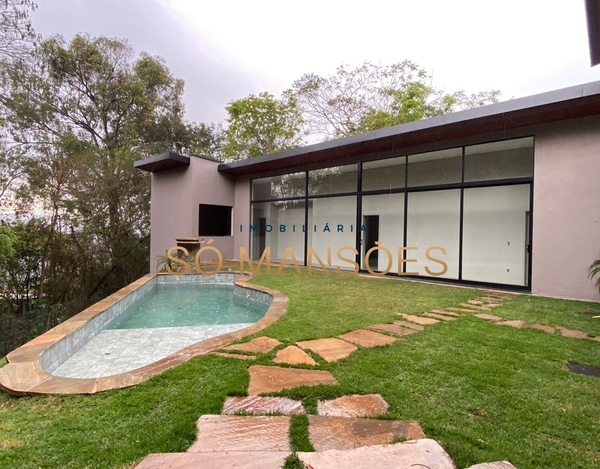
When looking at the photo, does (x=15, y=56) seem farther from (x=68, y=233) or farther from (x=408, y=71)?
(x=408, y=71)

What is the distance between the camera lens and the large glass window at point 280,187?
10.5 m

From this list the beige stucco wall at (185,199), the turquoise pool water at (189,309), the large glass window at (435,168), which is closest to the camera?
the turquoise pool water at (189,309)

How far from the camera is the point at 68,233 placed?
35.2 ft

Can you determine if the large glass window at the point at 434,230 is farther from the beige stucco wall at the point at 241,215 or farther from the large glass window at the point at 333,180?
the beige stucco wall at the point at 241,215

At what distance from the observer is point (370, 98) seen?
56.3 ft

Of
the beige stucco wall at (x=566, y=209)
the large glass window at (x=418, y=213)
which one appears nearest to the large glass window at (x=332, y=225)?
the large glass window at (x=418, y=213)

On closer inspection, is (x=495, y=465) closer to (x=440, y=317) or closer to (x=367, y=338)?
(x=367, y=338)

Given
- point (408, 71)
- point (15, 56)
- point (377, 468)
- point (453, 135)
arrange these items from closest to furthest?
point (377, 468) → point (453, 135) → point (15, 56) → point (408, 71)

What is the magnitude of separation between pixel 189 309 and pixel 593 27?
253 inches

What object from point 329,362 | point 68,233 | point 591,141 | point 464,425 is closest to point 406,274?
point 591,141

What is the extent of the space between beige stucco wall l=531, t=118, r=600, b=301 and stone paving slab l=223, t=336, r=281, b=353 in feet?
18.0

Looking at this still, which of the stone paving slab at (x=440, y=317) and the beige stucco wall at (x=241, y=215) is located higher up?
the beige stucco wall at (x=241, y=215)

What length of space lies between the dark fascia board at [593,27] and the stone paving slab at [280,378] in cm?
309

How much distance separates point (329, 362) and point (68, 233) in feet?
36.9
